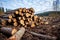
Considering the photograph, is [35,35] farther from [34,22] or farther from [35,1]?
[35,1]

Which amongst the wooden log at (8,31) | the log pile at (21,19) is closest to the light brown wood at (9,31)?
the wooden log at (8,31)

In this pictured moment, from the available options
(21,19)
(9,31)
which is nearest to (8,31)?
(9,31)

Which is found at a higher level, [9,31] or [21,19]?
[21,19]

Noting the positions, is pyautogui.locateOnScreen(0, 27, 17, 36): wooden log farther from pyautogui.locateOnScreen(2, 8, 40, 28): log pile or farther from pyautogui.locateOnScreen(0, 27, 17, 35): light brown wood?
pyautogui.locateOnScreen(2, 8, 40, 28): log pile

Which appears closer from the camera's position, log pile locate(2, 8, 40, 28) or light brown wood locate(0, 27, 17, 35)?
light brown wood locate(0, 27, 17, 35)

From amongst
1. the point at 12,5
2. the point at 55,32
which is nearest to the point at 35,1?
the point at 12,5

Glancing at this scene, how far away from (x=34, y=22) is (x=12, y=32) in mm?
2892

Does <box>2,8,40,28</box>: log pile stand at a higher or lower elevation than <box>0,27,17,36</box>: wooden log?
higher

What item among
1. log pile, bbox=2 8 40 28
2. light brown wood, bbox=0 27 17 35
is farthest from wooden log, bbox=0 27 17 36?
log pile, bbox=2 8 40 28

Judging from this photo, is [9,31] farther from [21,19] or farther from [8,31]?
[21,19]

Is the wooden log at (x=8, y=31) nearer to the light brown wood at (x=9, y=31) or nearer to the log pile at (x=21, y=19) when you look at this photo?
the light brown wood at (x=9, y=31)

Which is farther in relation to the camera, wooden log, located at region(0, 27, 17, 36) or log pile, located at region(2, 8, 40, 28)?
log pile, located at region(2, 8, 40, 28)

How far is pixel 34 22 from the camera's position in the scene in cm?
873

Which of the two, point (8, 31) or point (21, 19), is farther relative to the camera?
point (21, 19)
